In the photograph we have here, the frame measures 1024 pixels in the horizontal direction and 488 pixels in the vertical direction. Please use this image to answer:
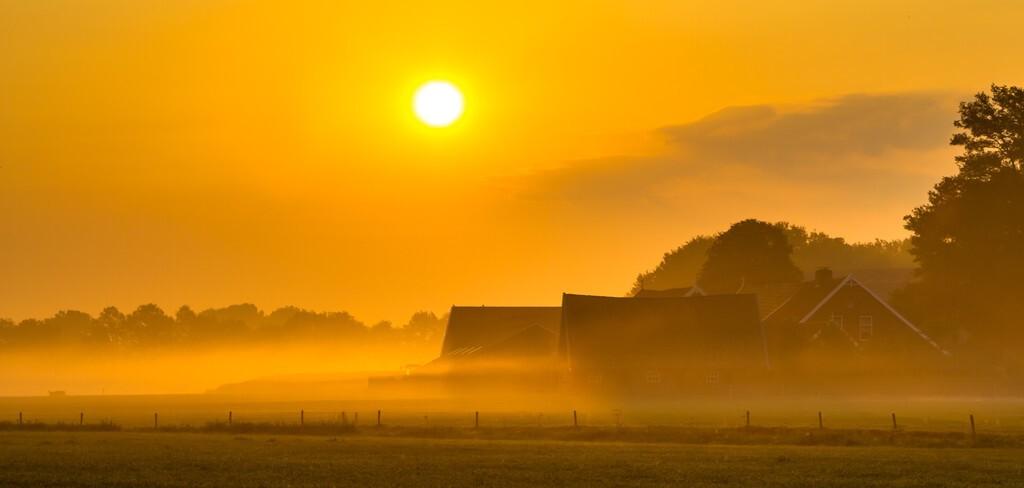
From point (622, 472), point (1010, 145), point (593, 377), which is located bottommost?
point (622, 472)

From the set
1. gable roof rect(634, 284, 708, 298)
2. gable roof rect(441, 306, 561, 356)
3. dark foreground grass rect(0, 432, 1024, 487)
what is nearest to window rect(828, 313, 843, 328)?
gable roof rect(634, 284, 708, 298)

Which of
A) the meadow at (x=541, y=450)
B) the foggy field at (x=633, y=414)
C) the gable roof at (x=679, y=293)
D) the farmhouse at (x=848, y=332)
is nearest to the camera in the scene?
the meadow at (x=541, y=450)

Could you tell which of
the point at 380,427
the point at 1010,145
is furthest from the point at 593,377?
the point at 380,427

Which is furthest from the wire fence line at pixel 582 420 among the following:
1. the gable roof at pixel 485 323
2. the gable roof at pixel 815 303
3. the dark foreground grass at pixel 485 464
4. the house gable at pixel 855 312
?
the gable roof at pixel 485 323

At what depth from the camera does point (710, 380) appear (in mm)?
103500

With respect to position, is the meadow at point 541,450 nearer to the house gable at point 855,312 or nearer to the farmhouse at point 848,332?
the farmhouse at point 848,332

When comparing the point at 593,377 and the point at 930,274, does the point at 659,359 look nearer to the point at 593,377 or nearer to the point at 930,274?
the point at 593,377

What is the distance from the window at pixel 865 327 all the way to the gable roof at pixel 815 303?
1662mm

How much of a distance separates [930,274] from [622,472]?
196 feet

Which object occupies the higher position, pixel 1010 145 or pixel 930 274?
pixel 1010 145

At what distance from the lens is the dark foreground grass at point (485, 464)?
1591 inches

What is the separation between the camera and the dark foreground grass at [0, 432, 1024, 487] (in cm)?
4041

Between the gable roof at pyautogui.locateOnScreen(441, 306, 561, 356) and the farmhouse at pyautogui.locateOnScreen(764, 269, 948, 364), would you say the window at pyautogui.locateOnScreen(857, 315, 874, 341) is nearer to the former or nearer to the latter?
the farmhouse at pyautogui.locateOnScreen(764, 269, 948, 364)

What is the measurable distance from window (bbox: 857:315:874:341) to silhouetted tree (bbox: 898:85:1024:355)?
10.0 meters
